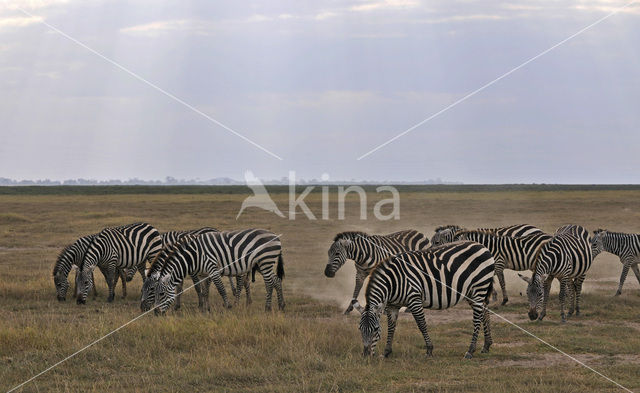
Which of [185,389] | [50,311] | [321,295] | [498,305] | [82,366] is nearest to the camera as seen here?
[185,389]

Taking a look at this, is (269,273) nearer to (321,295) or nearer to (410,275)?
(321,295)

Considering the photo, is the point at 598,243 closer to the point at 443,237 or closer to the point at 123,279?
the point at 443,237

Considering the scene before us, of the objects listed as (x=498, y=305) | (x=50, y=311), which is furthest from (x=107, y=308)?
(x=498, y=305)

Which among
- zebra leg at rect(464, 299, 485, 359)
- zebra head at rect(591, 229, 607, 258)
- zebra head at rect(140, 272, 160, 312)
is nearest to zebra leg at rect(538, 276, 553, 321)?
zebra leg at rect(464, 299, 485, 359)

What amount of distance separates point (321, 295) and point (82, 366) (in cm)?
884

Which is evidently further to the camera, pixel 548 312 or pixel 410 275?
pixel 548 312

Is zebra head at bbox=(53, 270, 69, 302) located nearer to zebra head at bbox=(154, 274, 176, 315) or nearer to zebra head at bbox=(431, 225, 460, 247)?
zebra head at bbox=(154, 274, 176, 315)

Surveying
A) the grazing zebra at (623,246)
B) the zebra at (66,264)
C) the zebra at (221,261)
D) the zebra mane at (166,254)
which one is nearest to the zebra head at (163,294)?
the zebra at (221,261)

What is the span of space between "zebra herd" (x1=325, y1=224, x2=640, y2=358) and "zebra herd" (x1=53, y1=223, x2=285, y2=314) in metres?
1.59

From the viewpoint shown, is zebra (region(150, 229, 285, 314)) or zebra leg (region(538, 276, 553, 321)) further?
zebra leg (region(538, 276, 553, 321))

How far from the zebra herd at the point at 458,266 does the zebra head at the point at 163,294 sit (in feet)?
11.3

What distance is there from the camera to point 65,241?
1242 inches

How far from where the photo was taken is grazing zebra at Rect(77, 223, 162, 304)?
15.8 metres

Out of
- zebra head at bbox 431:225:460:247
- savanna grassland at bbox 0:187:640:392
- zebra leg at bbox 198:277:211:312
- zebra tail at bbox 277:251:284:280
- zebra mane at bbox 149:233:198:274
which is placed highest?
zebra head at bbox 431:225:460:247
